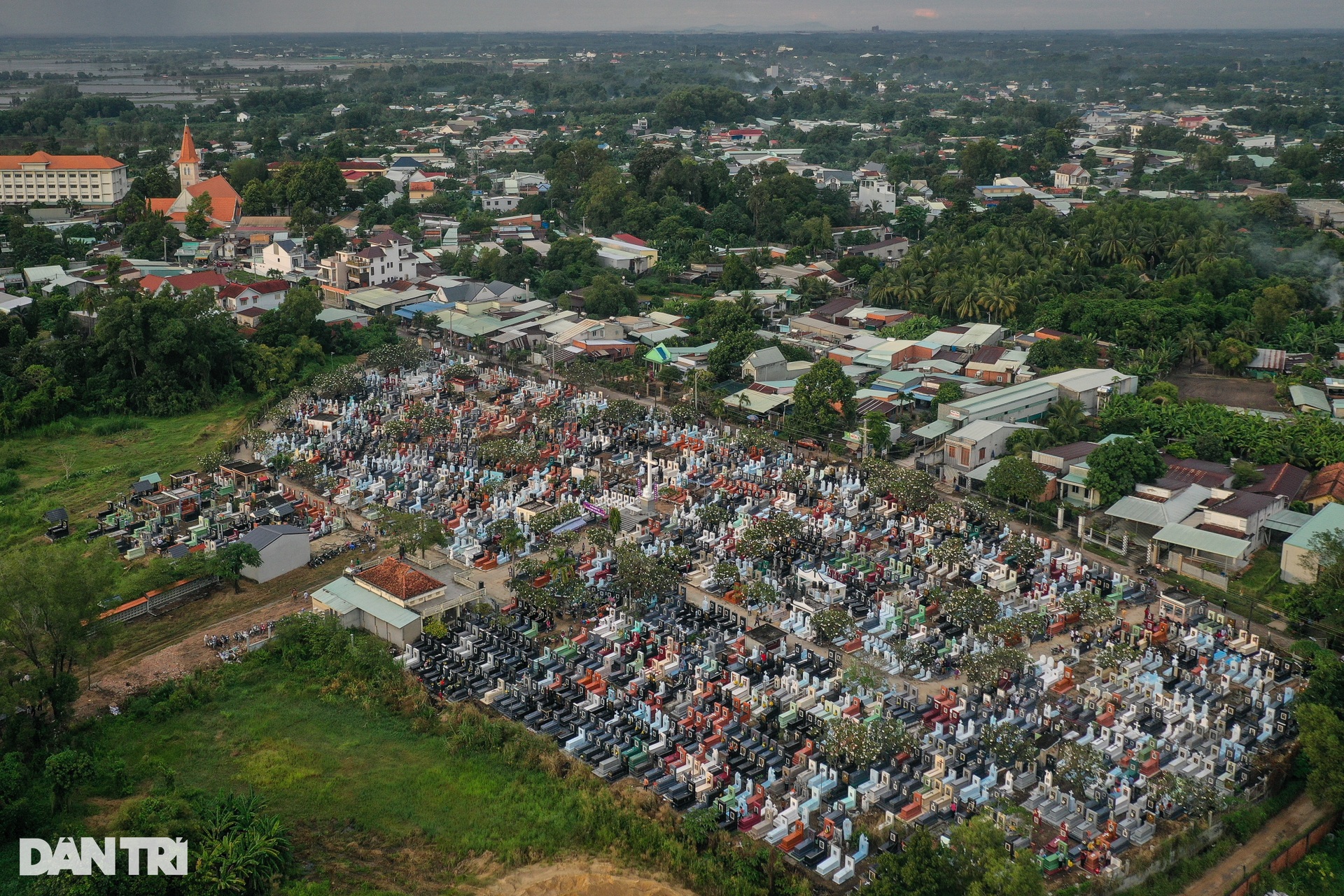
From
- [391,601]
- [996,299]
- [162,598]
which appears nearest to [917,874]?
[391,601]

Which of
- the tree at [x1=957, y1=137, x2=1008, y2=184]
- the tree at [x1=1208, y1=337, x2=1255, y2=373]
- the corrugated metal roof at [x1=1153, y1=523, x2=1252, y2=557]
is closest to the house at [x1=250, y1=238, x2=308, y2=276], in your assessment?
the tree at [x1=1208, y1=337, x2=1255, y2=373]

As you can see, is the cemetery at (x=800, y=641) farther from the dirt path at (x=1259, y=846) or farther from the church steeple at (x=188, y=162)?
the church steeple at (x=188, y=162)

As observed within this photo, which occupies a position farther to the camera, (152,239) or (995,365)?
(152,239)

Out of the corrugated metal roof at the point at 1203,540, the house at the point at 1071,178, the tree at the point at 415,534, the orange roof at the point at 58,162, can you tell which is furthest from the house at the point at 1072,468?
the orange roof at the point at 58,162

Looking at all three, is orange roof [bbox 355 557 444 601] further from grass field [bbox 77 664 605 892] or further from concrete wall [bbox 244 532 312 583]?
grass field [bbox 77 664 605 892]

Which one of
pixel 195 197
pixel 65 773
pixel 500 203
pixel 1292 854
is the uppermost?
pixel 195 197

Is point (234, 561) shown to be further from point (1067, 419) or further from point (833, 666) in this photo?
point (1067, 419)

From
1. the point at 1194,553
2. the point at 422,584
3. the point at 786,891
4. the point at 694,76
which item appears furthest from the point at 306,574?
the point at 694,76
